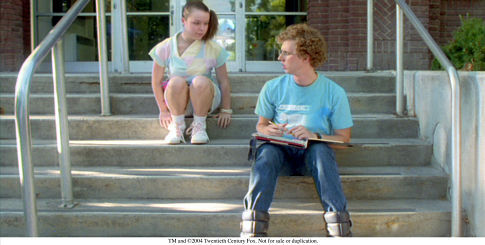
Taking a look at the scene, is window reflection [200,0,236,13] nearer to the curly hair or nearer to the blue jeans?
the curly hair

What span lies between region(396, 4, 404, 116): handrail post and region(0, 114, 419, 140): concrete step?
149 millimetres

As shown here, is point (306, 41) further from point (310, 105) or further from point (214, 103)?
point (214, 103)

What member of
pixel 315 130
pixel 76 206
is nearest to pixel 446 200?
pixel 315 130

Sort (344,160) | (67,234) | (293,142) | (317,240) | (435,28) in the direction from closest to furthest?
(317,240) → (293,142) → (67,234) → (344,160) → (435,28)

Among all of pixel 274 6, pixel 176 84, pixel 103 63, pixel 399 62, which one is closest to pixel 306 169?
pixel 176 84

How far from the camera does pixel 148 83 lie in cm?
405

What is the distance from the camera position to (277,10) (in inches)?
276

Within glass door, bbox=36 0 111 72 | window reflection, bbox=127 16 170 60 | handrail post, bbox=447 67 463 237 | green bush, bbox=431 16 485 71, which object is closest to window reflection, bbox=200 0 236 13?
window reflection, bbox=127 16 170 60

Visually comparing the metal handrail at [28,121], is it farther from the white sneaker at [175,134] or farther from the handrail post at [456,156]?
the handrail post at [456,156]

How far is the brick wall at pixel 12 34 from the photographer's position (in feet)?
18.8

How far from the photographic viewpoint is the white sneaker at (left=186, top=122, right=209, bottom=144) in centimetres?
321

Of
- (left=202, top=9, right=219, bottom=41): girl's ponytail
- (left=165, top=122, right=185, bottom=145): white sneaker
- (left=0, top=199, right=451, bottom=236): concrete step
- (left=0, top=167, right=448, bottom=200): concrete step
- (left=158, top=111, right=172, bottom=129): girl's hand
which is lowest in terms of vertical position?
(left=0, top=199, right=451, bottom=236): concrete step

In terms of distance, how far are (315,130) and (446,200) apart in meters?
0.99

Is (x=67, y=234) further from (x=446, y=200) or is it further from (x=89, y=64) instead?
(x=89, y=64)
